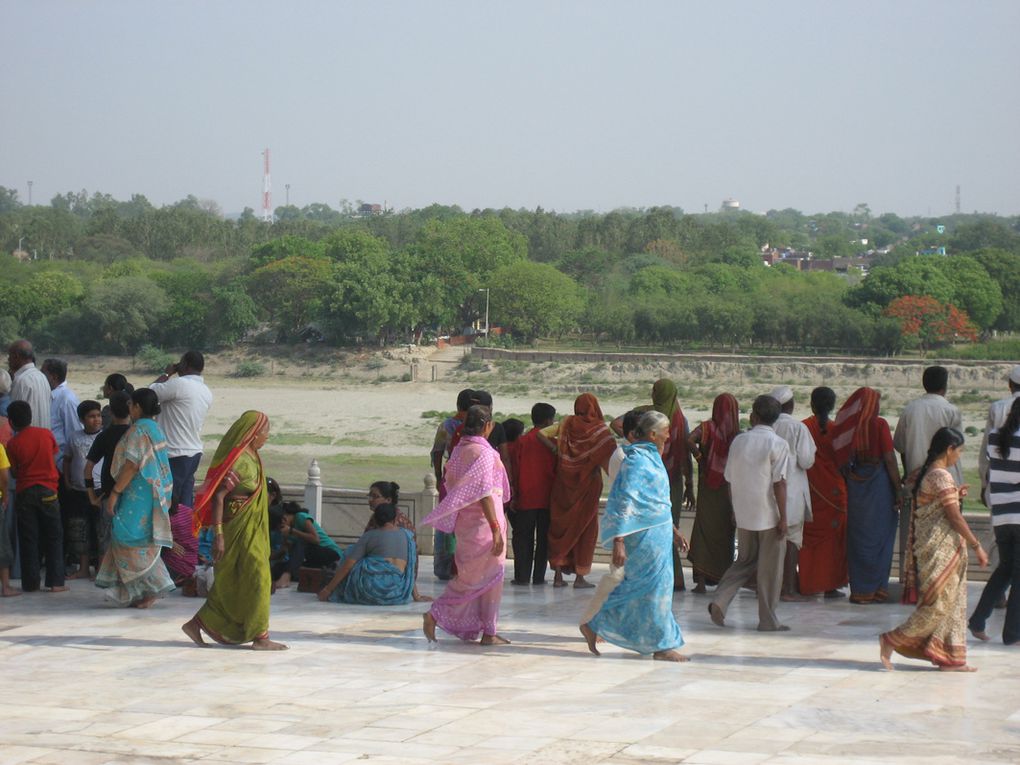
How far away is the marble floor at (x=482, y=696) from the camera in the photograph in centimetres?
466

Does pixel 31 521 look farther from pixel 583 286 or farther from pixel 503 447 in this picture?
pixel 583 286

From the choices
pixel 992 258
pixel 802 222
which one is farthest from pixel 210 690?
pixel 802 222

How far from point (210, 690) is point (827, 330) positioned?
178 feet

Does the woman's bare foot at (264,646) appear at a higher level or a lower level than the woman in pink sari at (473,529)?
lower

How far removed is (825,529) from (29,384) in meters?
4.45

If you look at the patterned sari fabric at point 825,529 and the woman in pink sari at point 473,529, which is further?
the patterned sari fabric at point 825,529

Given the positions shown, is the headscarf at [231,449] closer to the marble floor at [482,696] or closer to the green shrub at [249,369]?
the marble floor at [482,696]

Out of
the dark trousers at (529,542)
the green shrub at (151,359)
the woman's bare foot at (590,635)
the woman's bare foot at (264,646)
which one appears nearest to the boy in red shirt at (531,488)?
the dark trousers at (529,542)

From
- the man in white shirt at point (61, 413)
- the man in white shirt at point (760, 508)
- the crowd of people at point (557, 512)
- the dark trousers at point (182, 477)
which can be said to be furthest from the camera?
the man in white shirt at point (61, 413)

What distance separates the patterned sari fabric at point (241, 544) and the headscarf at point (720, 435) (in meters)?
2.52

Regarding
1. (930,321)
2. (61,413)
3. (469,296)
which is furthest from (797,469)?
(469,296)

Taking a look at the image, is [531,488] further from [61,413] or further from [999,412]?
[61,413]

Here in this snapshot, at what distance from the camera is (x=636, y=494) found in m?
6.02

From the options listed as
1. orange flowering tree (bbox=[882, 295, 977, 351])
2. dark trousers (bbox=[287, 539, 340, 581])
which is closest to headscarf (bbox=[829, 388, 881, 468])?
dark trousers (bbox=[287, 539, 340, 581])
